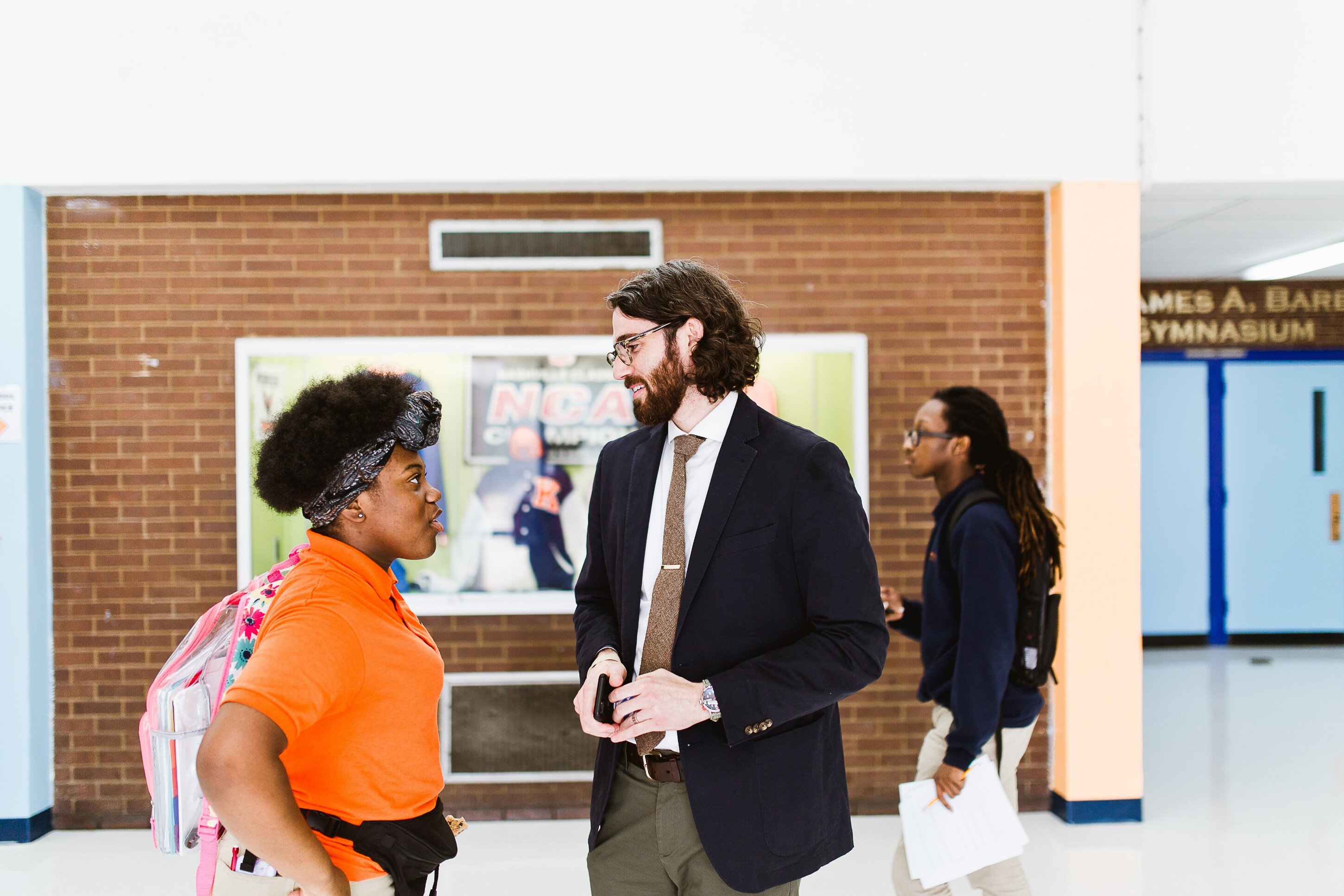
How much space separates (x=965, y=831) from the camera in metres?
2.17

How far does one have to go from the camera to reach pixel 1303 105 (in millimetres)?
3885

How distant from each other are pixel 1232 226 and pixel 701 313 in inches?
193

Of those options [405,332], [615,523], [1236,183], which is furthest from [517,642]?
[1236,183]

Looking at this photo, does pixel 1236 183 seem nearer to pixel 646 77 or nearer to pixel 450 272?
pixel 646 77

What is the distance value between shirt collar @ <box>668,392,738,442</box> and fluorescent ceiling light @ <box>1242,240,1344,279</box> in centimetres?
595

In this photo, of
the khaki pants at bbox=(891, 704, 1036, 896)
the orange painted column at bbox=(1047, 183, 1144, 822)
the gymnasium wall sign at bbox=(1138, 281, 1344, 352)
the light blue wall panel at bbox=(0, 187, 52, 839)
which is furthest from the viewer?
the gymnasium wall sign at bbox=(1138, 281, 1344, 352)

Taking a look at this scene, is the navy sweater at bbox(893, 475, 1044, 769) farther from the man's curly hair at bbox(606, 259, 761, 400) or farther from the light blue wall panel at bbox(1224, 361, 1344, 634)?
the light blue wall panel at bbox(1224, 361, 1344, 634)

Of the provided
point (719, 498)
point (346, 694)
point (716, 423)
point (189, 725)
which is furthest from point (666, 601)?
point (189, 725)

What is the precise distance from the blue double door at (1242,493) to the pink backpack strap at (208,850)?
760cm

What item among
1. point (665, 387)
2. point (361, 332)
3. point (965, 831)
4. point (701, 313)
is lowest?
point (965, 831)

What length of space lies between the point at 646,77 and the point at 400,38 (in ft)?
3.73

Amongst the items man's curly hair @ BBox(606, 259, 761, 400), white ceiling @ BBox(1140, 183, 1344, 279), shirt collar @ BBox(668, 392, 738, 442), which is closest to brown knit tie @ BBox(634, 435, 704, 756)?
shirt collar @ BBox(668, 392, 738, 442)

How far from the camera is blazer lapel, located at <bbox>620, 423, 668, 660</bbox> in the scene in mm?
1644

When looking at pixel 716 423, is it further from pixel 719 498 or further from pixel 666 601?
pixel 666 601
